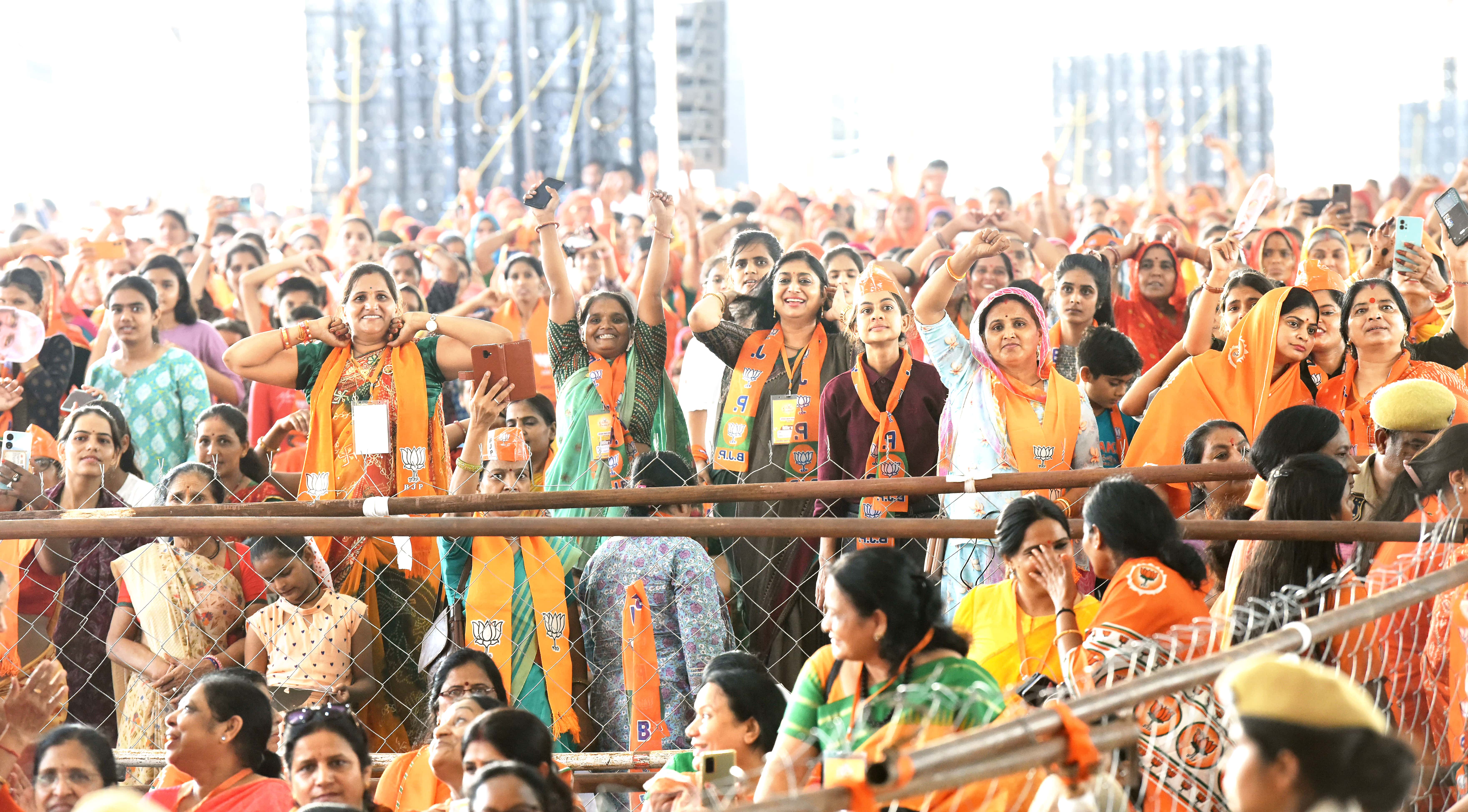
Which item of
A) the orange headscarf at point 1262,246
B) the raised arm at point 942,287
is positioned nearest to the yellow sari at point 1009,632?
the raised arm at point 942,287

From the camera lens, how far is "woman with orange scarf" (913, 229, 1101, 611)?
12.3ft

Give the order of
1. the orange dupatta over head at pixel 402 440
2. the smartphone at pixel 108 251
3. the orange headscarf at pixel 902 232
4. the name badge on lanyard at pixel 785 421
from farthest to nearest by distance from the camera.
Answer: the orange headscarf at pixel 902 232 → the smartphone at pixel 108 251 → the name badge on lanyard at pixel 785 421 → the orange dupatta over head at pixel 402 440

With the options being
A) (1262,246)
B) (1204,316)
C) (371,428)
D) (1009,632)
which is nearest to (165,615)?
(371,428)

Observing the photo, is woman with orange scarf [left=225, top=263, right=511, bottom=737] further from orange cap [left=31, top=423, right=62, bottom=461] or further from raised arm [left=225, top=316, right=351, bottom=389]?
orange cap [left=31, top=423, right=62, bottom=461]

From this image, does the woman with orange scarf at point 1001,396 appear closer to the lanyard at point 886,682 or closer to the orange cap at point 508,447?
the orange cap at point 508,447

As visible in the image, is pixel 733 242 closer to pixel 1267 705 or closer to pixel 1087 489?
pixel 1087 489

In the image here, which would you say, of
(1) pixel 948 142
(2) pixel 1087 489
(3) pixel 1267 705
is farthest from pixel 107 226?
(1) pixel 948 142

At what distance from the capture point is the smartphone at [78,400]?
15.3ft

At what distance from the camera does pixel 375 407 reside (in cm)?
383

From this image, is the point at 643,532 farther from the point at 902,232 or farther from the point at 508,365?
the point at 902,232

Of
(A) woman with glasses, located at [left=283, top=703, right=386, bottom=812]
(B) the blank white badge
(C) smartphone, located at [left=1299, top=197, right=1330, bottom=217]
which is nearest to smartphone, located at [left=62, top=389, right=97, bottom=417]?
(B) the blank white badge

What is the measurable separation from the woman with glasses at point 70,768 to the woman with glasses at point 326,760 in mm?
379

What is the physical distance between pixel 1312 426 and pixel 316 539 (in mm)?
2484

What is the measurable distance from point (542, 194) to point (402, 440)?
0.95 m
